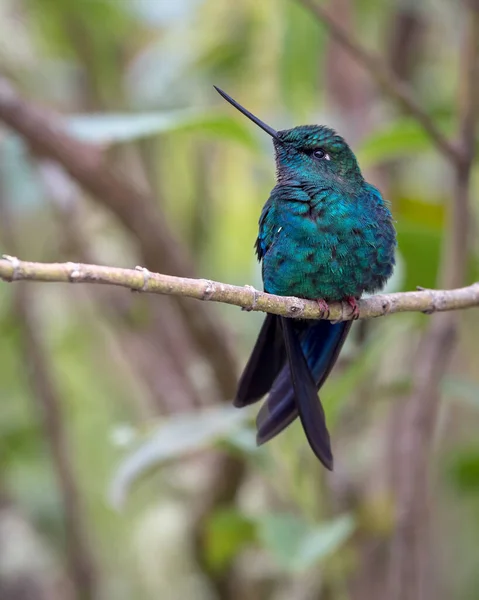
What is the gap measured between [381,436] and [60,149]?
154cm

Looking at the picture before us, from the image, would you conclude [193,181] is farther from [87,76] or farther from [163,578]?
[163,578]

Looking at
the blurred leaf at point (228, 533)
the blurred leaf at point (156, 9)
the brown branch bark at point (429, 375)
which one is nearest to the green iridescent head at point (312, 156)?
the brown branch bark at point (429, 375)

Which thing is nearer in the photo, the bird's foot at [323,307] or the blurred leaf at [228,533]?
the bird's foot at [323,307]

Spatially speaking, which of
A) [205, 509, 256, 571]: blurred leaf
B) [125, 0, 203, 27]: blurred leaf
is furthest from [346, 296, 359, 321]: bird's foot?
[125, 0, 203, 27]: blurred leaf

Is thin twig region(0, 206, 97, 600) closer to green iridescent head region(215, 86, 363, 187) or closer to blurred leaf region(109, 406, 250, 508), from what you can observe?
blurred leaf region(109, 406, 250, 508)

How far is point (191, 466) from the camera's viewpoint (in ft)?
11.5

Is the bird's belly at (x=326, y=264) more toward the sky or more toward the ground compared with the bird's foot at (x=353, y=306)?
more toward the sky

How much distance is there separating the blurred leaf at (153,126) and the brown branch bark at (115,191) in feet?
1.26

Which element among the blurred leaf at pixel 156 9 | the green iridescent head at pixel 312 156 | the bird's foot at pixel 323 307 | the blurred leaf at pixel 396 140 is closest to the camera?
the bird's foot at pixel 323 307

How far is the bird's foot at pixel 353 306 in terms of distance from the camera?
73.4 inches

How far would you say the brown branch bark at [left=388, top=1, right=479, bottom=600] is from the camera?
214 cm

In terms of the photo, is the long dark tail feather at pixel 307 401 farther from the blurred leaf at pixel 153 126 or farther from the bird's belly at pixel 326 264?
the blurred leaf at pixel 153 126

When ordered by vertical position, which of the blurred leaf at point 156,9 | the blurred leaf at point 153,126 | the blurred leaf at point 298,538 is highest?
the blurred leaf at point 156,9

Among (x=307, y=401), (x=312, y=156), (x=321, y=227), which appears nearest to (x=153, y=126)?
(x=312, y=156)
